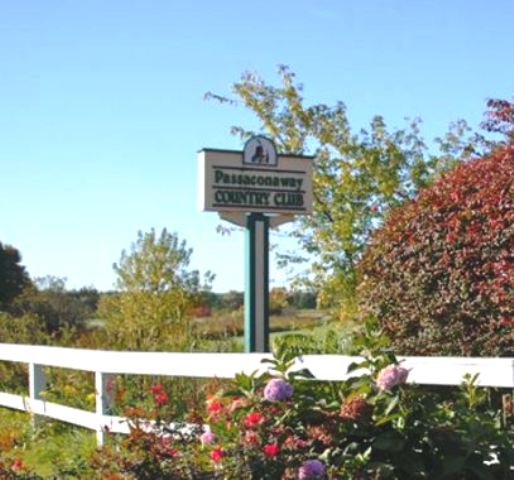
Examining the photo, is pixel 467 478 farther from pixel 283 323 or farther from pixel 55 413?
pixel 283 323

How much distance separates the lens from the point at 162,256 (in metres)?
27.7

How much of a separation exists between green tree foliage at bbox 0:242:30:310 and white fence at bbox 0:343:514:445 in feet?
156

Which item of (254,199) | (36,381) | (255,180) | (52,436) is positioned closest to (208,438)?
(52,436)

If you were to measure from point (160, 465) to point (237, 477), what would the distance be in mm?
479

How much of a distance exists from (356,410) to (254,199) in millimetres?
7531

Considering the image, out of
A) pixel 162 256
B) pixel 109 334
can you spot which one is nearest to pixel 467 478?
pixel 109 334

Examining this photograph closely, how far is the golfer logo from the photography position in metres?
13.5

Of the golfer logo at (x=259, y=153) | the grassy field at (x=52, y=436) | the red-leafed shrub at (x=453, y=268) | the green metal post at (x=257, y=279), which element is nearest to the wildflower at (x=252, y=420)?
the grassy field at (x=52, y=436)

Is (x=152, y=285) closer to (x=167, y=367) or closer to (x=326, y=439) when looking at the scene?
(x=167, y=367)

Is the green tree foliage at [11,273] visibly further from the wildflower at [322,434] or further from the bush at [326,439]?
the wildflower at [322,434]

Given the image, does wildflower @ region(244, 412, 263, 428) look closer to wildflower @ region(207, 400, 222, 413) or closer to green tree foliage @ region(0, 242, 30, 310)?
wildflower @ region(207, 400, 222, 413)

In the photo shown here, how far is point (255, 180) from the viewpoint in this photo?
44.7ft

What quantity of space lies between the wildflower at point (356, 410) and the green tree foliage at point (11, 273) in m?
54.7

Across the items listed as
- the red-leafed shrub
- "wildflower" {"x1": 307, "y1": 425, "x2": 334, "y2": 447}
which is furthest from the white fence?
A: the red-leafed shrub
